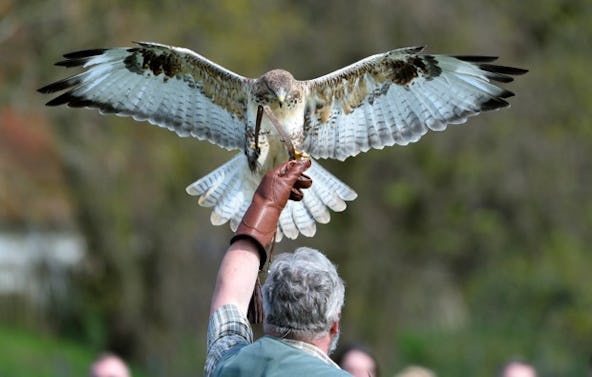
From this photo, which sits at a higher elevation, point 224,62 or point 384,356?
point 224,62

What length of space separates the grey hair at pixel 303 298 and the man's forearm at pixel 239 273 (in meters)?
0.13

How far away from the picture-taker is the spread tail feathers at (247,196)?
5836mm

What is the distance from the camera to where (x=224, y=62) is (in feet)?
51.1

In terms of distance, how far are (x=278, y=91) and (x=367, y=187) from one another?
40.3 ft

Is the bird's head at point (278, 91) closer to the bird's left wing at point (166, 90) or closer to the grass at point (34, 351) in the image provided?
the bird's left wing at point (166, 90)

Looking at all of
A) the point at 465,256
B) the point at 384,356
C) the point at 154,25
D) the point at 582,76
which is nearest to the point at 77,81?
the point at 154,25

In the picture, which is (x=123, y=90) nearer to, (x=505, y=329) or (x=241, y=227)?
(x=241, y=227)

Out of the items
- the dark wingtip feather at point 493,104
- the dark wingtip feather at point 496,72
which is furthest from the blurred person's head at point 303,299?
the dark wingtip feather at point 496,72

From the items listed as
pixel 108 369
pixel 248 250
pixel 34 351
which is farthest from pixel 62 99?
pixel 34 351

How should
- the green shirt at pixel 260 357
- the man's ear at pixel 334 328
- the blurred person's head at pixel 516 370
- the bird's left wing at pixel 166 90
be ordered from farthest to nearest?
the blurred person's head at pixel 516 370
the bird's left wing at pixel 166 90
the man's ear at pixel 334 328
the green shirt at pixel 260 357

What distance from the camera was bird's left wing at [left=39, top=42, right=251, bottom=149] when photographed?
5.99 meters

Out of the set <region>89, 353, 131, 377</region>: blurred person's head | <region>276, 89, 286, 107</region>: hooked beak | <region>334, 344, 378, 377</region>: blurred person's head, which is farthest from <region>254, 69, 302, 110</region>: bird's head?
<region>89, 353, 131, 377</region>: blurred person's head

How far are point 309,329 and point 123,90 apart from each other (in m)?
3.19

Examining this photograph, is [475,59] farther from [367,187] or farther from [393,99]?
[367,187]
